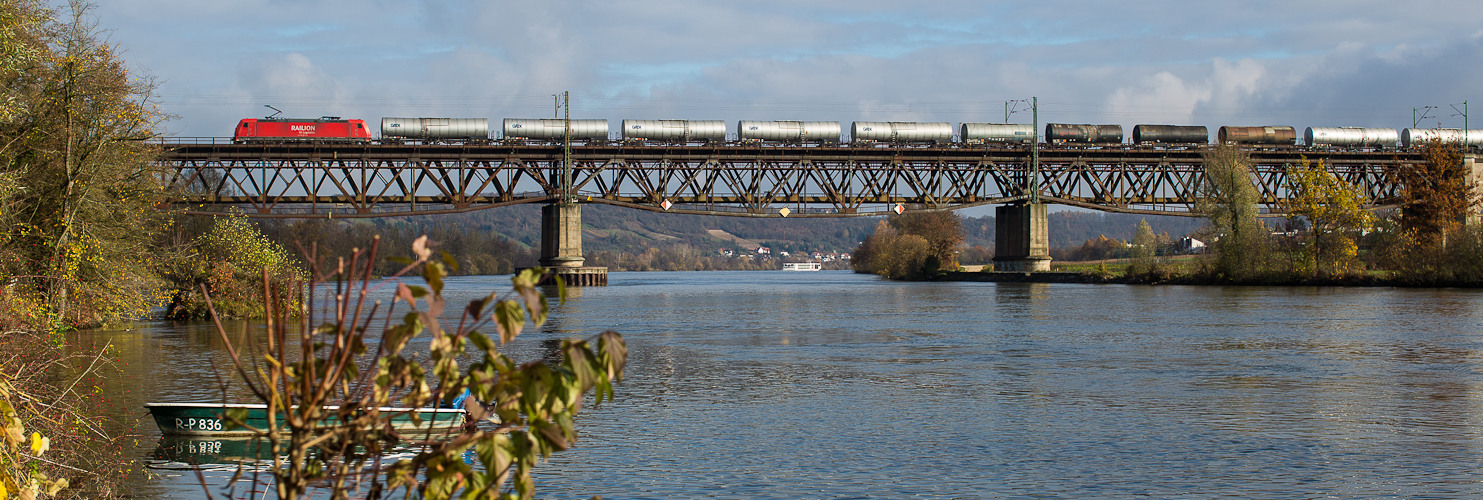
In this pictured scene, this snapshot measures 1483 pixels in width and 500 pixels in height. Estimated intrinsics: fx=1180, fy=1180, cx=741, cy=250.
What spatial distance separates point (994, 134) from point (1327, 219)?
103 ft

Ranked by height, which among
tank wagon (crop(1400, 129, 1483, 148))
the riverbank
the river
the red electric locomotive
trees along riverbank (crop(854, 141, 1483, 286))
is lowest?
the river

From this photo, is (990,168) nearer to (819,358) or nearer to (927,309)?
(927,309)

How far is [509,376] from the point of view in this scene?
4898mm

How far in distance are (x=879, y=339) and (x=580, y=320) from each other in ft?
50.2

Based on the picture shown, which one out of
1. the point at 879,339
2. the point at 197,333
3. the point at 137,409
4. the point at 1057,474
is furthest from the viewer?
the point at 197,333

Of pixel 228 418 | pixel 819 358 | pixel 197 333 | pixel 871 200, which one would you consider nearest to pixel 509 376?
pixel 228 418

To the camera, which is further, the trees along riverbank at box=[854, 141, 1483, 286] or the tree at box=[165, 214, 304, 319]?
the trees along riverbank at box=[854, 141, 1483, 286]

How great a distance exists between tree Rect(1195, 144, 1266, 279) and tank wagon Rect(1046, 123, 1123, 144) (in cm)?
2002

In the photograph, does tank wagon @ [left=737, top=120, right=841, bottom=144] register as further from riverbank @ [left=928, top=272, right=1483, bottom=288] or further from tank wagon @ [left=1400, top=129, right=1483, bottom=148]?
tank wagon @ [left=1400, top=129, right=1483, bottom=148]

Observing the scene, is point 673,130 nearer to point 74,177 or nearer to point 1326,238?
point 1326,238

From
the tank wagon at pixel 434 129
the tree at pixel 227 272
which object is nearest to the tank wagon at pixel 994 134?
the tank wagon at pixel 434 129

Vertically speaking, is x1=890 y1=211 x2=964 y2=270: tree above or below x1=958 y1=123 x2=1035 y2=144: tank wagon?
below

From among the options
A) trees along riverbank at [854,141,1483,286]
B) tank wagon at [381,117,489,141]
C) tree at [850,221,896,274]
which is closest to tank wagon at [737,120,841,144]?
tank wagon at [381,117,489,141]

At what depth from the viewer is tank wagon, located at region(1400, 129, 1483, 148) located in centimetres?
11088
